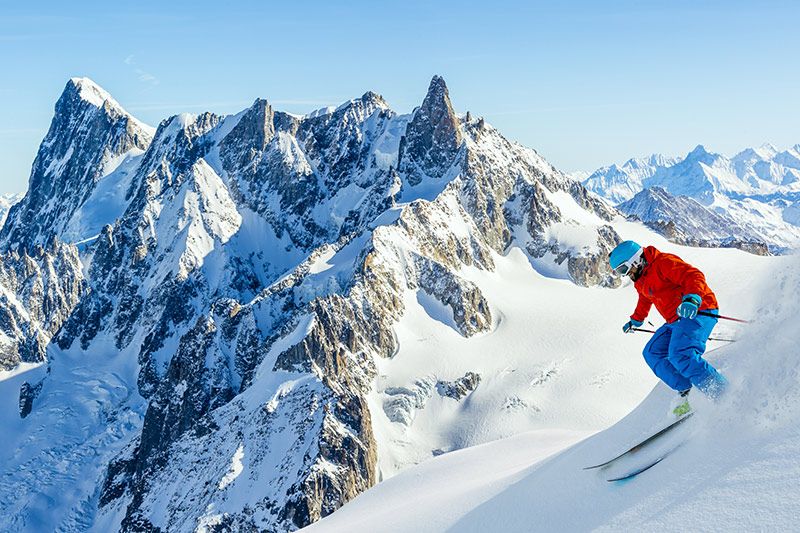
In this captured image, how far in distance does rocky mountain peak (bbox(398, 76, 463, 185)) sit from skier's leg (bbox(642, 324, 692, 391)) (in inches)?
6210

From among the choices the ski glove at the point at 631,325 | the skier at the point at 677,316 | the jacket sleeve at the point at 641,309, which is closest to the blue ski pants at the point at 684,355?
the skier at the point at 677,316

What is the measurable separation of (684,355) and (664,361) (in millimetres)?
761

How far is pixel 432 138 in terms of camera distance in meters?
171

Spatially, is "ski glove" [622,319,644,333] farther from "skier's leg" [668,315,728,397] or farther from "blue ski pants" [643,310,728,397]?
"skier's leg" [668,315,728,397]

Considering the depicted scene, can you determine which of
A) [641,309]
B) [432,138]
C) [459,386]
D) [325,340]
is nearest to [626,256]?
[641,309]

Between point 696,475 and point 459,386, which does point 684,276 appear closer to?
point 696,475

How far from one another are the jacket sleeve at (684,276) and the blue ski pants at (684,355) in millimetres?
493

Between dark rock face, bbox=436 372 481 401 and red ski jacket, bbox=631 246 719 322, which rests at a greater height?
dark rock face, bbox=436 372 481 401

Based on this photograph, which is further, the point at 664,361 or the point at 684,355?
the point at 664,361

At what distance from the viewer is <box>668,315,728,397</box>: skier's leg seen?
31.4 feet

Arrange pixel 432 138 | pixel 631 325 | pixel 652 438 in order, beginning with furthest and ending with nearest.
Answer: pixel 432 138
pixel 631 325
pixel 652 438

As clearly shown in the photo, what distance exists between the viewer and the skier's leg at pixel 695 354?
31.4 feet

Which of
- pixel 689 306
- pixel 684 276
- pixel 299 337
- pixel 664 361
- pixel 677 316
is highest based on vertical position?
pixel 299 337

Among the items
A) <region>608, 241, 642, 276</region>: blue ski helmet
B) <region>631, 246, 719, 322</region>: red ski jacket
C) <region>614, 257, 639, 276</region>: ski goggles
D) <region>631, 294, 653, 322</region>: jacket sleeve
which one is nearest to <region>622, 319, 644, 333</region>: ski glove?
<region>631, 294, 653, 322</region>: jacket sleeve
